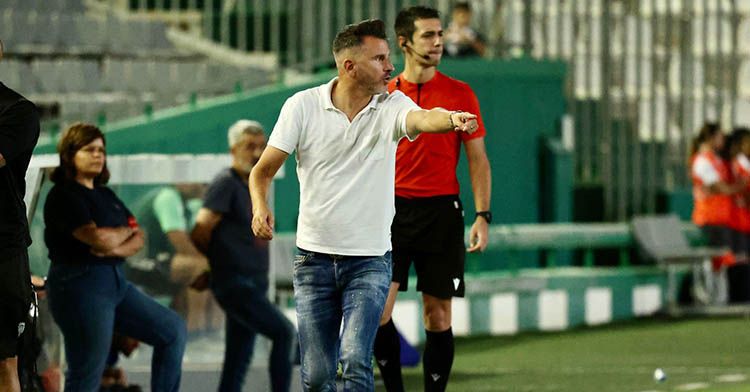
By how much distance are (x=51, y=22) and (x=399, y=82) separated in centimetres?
1049

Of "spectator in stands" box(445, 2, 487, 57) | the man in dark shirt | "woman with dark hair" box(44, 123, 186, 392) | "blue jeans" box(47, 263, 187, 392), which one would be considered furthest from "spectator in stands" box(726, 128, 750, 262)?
the man in dark shirt

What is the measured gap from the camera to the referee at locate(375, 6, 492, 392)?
30.0 feet

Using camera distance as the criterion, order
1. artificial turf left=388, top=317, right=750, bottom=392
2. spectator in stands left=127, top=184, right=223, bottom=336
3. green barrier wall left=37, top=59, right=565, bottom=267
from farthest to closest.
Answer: green barrier wall left=37, top=59, right=565, bottom=267 < artificial turf left=388, top=317, right=750, bottom=392 < spectator in stands left=127, top=184, right=223, bottom=336

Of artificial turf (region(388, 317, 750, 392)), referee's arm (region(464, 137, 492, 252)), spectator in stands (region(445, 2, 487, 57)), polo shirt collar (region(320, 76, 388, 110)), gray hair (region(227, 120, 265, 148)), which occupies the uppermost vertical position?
spectator in stands (region(445, 2, 487, 57))

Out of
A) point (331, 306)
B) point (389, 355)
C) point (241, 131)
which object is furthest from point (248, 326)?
point (331, 306)

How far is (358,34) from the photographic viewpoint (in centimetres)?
762

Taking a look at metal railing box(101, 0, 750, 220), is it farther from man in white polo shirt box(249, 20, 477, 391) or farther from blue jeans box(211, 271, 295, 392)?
man in white polo shirt box(249, 20, 477, 391)

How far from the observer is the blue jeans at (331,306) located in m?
7.61

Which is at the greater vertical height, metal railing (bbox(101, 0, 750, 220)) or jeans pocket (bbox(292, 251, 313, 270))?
metal railing (bbox(101, 0, 750, 220))

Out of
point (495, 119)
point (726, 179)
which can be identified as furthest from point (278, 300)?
point (726, 179)

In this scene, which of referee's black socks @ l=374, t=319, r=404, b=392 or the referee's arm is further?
referee's black socks @ l=374, t=319, r=404, b=392

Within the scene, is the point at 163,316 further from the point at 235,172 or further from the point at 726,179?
the point at 726,179

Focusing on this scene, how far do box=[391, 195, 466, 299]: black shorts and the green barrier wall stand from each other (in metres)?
6.99

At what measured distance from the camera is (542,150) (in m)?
18.1
